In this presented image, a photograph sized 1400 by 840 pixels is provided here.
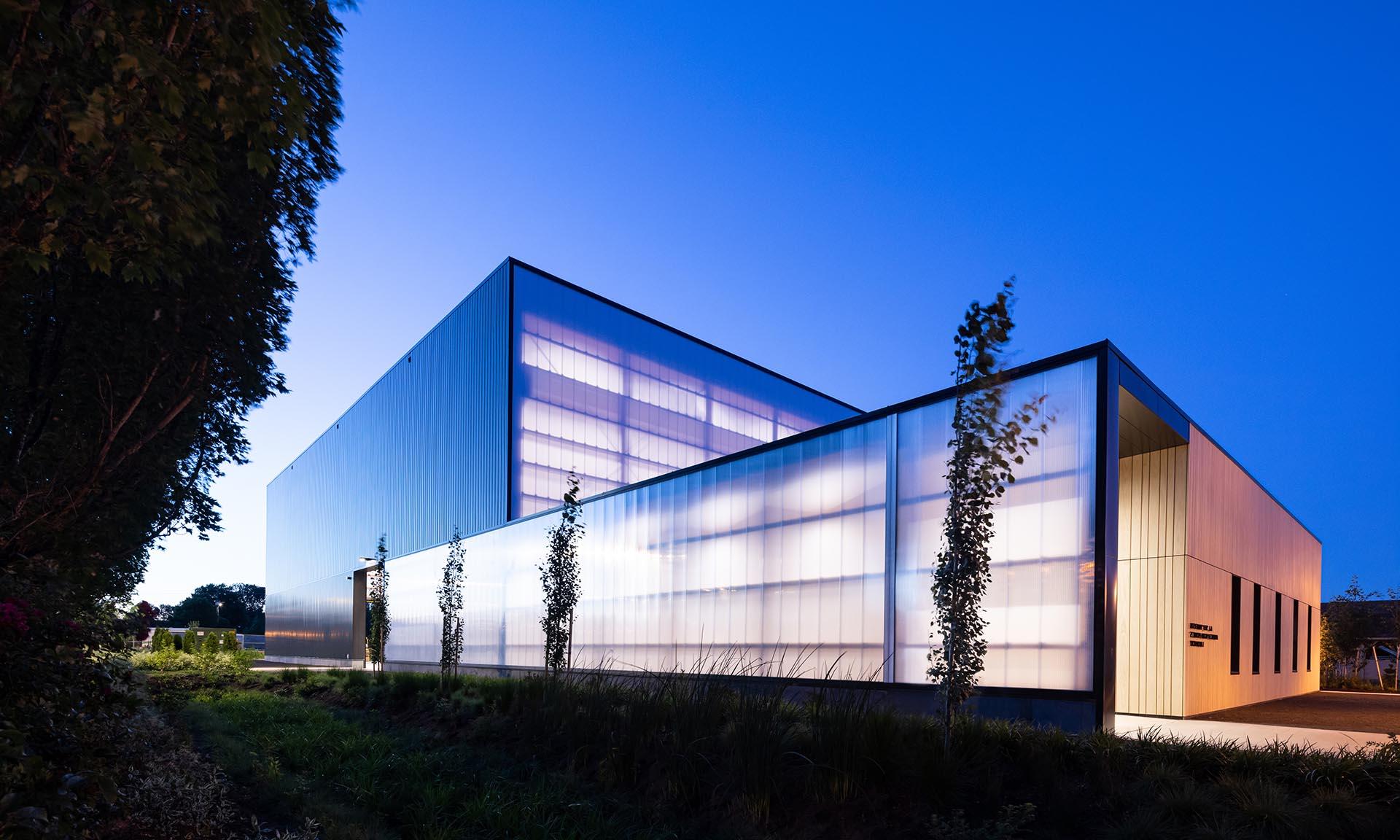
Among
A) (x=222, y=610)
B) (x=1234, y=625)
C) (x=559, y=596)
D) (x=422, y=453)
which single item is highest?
(x=422, y=453)

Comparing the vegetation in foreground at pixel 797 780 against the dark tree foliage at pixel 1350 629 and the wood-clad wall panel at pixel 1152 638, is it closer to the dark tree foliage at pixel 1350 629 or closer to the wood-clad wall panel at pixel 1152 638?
the wood-clad wall panel at pixel 1152 638

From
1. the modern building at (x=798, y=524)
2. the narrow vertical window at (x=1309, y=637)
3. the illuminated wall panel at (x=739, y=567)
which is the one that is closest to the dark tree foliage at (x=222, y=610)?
the modern building at (x=798, y=524)

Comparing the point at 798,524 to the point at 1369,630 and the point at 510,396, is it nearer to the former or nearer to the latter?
the point at 510,396

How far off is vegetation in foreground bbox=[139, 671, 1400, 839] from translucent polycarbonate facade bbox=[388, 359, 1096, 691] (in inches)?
134

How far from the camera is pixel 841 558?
15.3 meters

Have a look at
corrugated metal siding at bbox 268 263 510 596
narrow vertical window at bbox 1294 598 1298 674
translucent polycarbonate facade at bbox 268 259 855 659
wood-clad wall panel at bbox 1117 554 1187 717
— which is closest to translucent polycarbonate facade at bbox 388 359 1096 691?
translucent polycarbonate facade at bbox 268 259 855 659

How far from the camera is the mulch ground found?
48.2 ft

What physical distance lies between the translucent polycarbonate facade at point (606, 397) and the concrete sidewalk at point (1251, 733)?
20.5 m

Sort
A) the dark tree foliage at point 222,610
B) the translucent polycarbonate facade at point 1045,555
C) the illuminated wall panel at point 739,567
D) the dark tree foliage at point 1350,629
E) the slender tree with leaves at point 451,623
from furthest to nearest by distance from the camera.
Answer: the dark tree foliage at point 222,610
the dark tree foliage at point 1350,629
the slender tree with leaves at point 451,623
the illuminated wall panel at point 739,567
the translucent polycarbonate facade at point 1045,555

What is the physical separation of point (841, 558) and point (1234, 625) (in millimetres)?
11606

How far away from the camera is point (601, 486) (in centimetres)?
3431

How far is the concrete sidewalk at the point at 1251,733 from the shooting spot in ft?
34.2

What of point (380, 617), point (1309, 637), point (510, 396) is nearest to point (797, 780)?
point (510, 396)

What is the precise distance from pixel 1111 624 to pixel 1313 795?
446 centimetres
